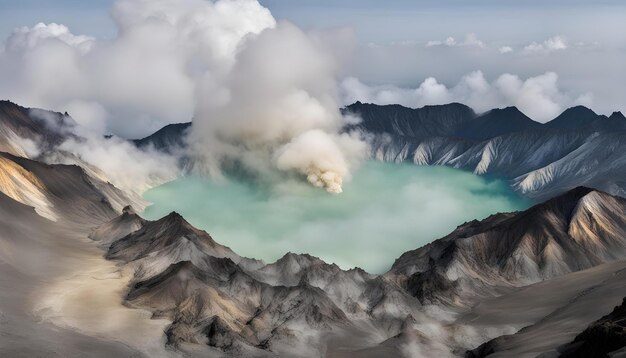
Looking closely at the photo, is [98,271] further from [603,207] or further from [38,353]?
[603,207]

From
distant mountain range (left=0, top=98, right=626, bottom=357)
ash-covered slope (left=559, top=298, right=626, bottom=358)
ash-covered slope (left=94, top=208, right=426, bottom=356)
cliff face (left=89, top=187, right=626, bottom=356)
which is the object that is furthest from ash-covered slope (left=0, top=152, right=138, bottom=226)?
ash-covered slope (left=559, top=298, right=626, bottom=358)

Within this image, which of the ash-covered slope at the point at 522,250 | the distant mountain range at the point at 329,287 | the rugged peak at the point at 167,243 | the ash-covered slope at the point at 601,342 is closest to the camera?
the ash-covered slope at the point at 601,342

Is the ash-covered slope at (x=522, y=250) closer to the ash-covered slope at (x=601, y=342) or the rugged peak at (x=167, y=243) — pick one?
the rugged peak at (x=167, y=243)

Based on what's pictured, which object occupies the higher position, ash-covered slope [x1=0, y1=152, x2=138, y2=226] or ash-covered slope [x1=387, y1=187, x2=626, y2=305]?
ash-covered slope [x1=0, y1=152, x2=138, y2=226]

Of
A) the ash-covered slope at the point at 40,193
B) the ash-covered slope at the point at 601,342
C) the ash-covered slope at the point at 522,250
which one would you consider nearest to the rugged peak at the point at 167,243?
the ash-covered slope at the point at 40,193

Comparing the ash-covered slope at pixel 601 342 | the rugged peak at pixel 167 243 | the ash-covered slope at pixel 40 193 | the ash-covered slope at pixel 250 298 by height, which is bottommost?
the ash-covered slope at pixel 601 342

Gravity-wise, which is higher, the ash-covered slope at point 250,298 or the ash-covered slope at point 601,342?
the ash-covered slope at point 250,298

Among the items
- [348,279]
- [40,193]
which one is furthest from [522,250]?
[40,193]

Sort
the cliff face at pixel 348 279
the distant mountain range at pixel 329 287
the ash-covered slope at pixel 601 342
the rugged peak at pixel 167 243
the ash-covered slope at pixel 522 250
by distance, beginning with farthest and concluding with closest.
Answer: the rugged peak at pixel 167 243
the ash-covered slope at pixel 522 250
the cliff face at pixel 348 279
the distant mountain range at pixel 329 287
the ash-covered slope at pixel 601 342

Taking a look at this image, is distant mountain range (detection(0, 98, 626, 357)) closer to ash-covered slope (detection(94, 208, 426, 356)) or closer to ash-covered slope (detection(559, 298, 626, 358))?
ash-covered slope (detection(559, 298, 626, 358))
